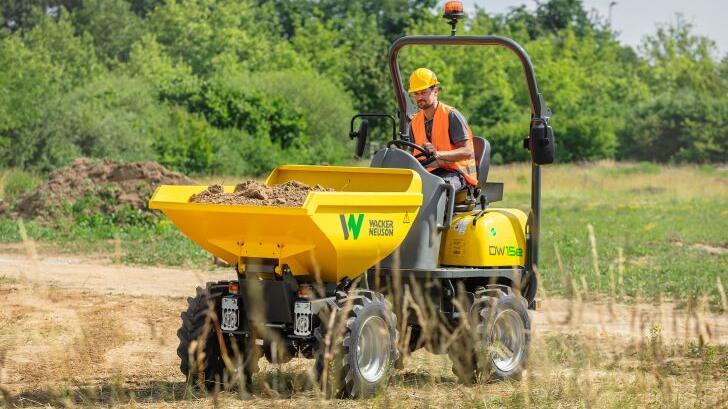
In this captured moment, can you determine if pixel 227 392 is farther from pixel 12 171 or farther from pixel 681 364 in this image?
pixel 12 171

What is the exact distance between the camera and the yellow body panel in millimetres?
8047

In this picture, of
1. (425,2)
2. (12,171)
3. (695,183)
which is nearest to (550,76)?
(425,2)

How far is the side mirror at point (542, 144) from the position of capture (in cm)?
922

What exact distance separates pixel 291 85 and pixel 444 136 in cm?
3702

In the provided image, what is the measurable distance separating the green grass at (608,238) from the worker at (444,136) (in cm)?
93

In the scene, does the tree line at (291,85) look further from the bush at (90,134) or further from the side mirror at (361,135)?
the side mirror at (361,135)

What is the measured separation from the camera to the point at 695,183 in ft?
139

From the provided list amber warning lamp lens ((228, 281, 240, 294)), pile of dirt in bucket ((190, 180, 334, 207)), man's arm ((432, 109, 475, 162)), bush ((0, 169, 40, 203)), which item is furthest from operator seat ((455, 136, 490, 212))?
bush ((0, 169, 40, 203))

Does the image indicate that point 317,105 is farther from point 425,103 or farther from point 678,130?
point 425,103

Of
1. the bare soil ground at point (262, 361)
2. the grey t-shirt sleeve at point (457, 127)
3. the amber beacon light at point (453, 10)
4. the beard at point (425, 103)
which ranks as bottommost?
the bare soil ground at point (262, 361)

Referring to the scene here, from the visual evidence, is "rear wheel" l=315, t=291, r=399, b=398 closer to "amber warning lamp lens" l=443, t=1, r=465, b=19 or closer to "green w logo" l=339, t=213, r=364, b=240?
"green w logo" l=339, t=213, r=364, b=240

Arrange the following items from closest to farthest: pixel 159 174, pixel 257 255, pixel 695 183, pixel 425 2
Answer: pixel 257 255, pixel 159 174, pixel 695 183, pixel 425 2

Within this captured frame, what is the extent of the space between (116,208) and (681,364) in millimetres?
14604

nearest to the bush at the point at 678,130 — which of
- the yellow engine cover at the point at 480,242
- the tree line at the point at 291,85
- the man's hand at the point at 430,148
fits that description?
the tree line at the point at 291,85
